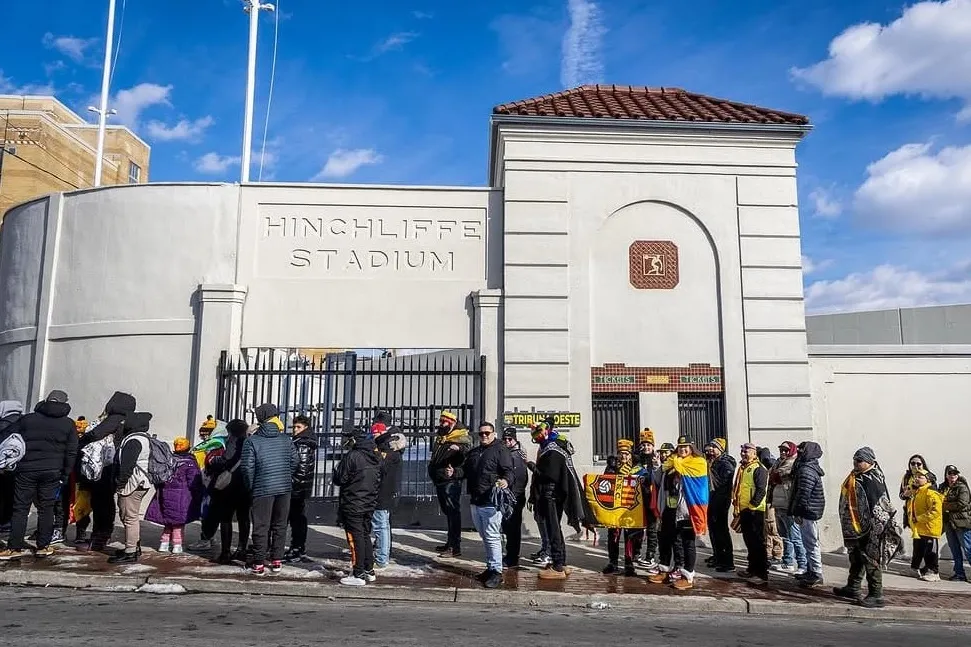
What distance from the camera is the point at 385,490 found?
26.2ft

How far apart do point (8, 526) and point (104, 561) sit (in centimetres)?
224

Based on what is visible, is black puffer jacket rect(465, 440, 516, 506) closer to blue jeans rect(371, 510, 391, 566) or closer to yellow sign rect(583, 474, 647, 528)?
blue jeans rect(371, 510, 391, 566)

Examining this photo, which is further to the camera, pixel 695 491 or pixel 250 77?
pixel 250 77

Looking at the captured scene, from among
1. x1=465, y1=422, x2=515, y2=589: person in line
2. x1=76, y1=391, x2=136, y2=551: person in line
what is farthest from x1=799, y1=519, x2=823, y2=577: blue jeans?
x1=76, y1=391, x2=136, y2=551: person in line

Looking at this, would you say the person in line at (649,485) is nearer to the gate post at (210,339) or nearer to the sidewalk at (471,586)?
the sidewalk at (471,586)

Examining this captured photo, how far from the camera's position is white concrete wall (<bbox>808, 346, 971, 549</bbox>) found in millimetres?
12180

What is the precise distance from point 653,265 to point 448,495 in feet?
18.5

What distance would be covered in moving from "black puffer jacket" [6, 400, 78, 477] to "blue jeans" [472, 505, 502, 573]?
4.63 m

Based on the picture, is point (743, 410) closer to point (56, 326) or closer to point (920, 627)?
point (920, 627)

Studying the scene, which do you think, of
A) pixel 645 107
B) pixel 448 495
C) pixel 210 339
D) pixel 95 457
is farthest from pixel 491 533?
pixel 645 107

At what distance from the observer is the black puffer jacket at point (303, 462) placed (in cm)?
817

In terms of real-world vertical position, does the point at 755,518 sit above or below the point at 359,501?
below

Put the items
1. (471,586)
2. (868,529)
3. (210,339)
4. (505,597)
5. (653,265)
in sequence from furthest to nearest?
1. (653,265)
2. (210,339)
3. (471,586)
4. (868,529)
5. (505,597)

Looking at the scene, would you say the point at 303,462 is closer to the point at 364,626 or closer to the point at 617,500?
the point at 364,626
